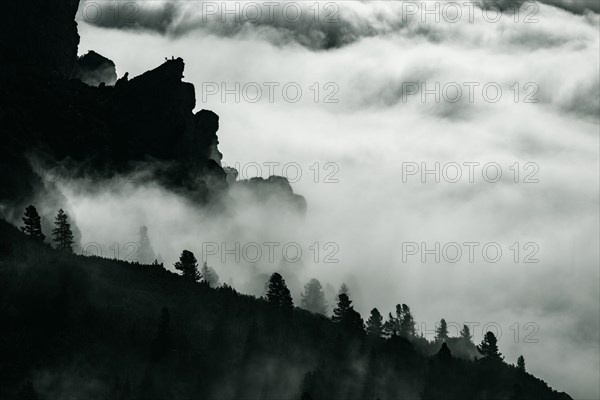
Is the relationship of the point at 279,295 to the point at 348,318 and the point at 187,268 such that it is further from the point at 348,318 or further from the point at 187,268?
the point at 187,268

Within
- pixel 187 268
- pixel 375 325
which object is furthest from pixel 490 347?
pixel 187 268

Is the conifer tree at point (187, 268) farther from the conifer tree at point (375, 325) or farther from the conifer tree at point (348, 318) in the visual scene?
the conifer tree at point (375, 325)

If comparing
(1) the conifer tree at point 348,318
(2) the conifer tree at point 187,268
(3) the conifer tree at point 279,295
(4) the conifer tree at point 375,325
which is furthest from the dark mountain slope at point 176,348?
(4) the conifer tree at point 375,325

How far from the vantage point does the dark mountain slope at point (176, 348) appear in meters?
106

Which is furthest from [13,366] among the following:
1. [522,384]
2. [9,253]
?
[522,384]

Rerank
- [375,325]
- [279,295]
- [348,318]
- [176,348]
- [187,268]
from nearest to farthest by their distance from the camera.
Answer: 1. [176,348]
2. [279,295]
3. [348,318]
4. [187,268]
5. [375,325]

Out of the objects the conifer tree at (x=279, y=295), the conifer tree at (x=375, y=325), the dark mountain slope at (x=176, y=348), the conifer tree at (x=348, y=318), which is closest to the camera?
the dark mountain slope at (x=176, y=348)

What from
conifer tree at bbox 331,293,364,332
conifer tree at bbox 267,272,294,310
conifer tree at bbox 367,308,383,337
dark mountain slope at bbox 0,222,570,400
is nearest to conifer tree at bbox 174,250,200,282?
dark mountain slope at bbox 0,222,570,400

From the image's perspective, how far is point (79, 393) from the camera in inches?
4003

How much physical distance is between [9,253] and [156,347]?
2952 centimetres

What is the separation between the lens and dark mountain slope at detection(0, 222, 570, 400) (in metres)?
106

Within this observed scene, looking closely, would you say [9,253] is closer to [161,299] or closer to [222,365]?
[161,299]

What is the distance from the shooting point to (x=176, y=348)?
375ft

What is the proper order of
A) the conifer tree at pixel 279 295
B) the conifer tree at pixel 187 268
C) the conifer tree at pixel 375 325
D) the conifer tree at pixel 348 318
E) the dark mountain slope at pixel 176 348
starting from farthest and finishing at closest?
the conifer tree at pixel 375 325, the conifer tree at pixel 187 268, the conifer tree at pixel 279 295, the conifer tree at pixel 348 318, the dark mountain slope at pixel 176 348
